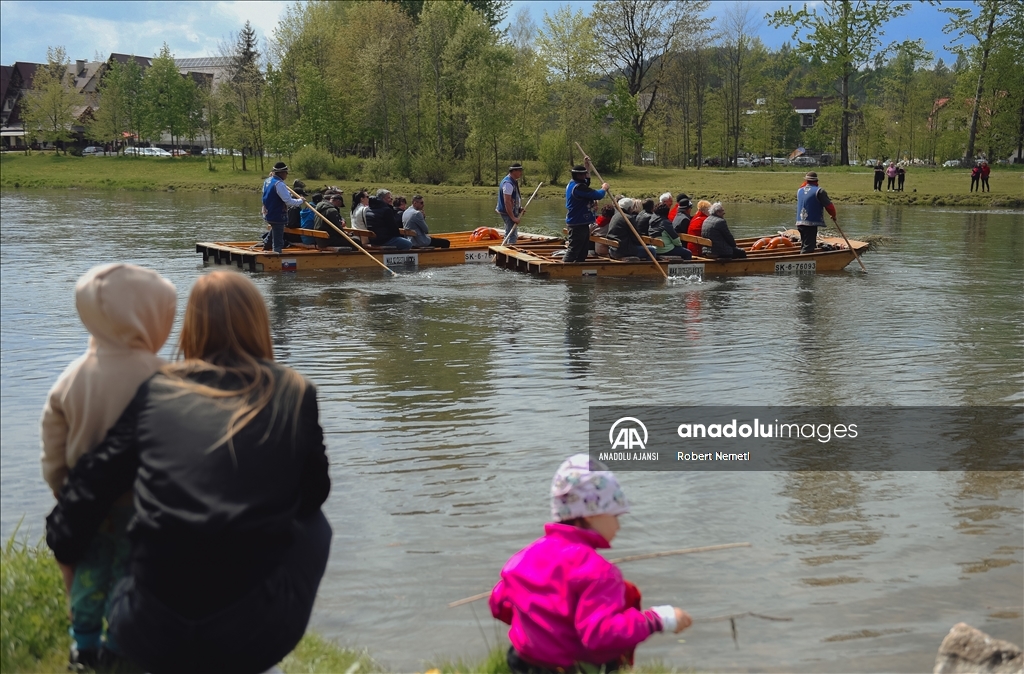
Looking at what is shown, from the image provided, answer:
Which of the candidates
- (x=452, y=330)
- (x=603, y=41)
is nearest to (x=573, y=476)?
(x=452, y=330)

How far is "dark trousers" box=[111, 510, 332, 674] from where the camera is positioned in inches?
132

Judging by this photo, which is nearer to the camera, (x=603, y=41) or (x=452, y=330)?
(x=452, y=330)

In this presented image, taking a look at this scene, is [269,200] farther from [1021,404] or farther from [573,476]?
[573,476]

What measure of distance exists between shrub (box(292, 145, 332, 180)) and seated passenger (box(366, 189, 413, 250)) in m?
39.2

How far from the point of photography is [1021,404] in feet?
32.3

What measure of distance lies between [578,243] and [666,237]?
1.70 meters

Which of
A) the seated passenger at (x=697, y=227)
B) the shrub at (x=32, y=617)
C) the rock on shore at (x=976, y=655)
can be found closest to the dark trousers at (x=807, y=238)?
the seated passenger at (x=697, y=227)

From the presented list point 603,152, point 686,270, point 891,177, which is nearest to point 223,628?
point 686,270

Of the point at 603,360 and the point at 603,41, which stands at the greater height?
the point at 603,41

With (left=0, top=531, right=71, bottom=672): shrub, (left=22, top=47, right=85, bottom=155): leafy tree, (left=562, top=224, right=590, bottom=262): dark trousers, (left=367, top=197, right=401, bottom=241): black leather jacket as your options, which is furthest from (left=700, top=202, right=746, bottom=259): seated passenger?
(left=22, top=47, right=85, bottom=155): leafy tree

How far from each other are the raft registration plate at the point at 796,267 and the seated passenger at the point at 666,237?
1733 mm

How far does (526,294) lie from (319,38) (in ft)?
183

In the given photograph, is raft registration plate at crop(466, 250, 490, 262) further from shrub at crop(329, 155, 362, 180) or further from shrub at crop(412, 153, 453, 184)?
shrub at crop(329, 155, 362, 180)

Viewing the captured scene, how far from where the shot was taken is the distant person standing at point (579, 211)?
18359mm
